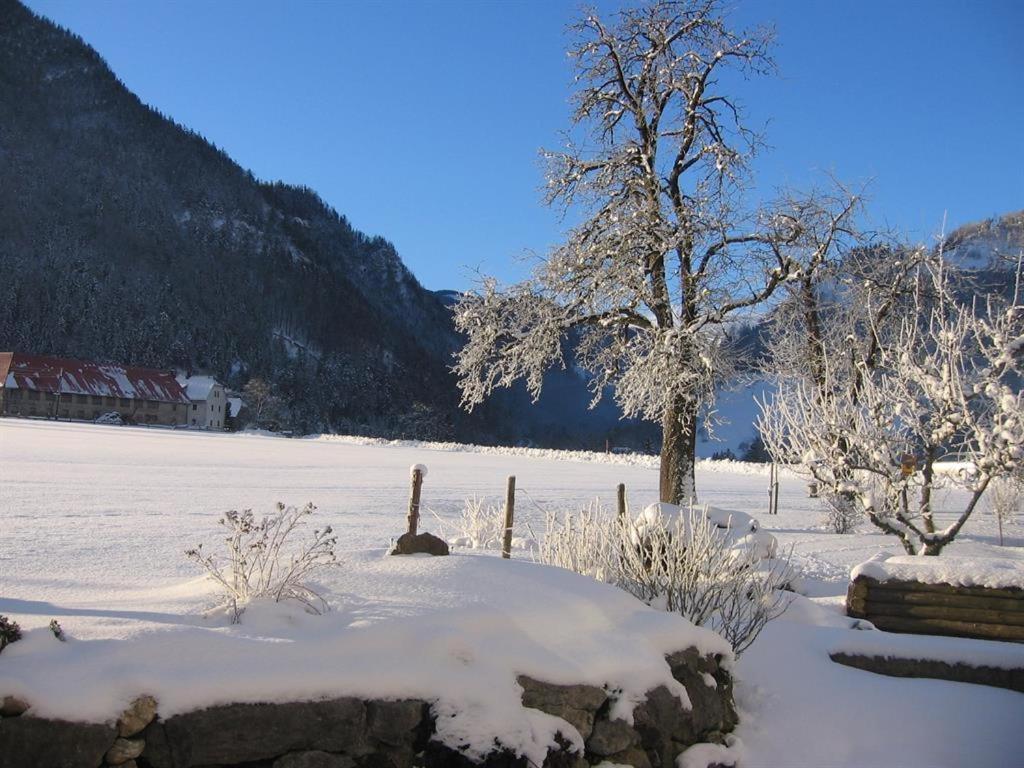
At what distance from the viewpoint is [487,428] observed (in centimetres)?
13700

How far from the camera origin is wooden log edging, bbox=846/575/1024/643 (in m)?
7.32

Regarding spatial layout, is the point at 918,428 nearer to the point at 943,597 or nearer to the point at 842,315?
the point at 943,597

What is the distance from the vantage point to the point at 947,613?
7461mm

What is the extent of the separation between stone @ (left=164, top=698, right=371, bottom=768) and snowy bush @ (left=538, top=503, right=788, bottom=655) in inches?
125


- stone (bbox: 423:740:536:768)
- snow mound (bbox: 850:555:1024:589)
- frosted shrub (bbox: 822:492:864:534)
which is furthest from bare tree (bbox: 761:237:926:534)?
stone (bbox: 423:740:536:768)

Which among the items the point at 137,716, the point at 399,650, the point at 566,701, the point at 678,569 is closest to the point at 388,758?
the point at 399,650

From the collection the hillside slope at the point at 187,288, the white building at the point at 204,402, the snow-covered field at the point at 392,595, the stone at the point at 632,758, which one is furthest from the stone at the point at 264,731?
the white building at the point at 204,402

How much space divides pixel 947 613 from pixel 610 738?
4.70 m

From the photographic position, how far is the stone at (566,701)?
424 cm

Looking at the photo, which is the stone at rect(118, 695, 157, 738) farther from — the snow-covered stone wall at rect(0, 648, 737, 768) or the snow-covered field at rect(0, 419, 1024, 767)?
the snow-covered field at rect(0, 419, 1024, 767)

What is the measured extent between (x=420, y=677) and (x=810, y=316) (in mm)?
13849

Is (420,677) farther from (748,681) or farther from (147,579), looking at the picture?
(147,579)

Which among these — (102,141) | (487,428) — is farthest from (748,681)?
(102,141)

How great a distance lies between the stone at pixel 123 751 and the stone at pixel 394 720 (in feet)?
3.39
